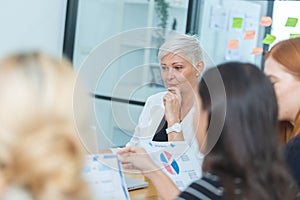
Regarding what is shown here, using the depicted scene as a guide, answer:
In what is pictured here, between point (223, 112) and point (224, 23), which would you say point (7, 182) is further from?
point (224, 23)

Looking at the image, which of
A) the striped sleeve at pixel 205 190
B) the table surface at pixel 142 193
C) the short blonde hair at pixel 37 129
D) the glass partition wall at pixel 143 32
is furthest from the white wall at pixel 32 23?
the short blonde hair at pixel 37 129

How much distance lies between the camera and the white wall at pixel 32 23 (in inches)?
115

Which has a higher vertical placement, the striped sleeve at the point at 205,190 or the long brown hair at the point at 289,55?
the long brown hair at the point at 289,55

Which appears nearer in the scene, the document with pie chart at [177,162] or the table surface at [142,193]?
the document with pie chart at [177,162]


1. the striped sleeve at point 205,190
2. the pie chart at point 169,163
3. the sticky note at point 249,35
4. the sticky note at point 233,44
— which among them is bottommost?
the pie chart at point 169,163

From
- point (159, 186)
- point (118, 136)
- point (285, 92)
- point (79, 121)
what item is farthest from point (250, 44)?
point (79, 121)

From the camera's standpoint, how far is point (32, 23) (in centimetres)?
305

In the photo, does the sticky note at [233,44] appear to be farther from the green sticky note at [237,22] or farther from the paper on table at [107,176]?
the paper on table at [107,176]

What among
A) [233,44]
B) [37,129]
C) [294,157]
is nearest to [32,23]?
[233,44]

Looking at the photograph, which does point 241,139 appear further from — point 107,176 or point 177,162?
point 177,162

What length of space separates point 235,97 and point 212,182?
0.66 ft

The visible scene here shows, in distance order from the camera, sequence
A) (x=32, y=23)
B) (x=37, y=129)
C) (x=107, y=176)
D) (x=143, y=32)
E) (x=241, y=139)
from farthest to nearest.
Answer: (x=143, y=32) → (x=32, y=23) → (x=107, y=176) → (x=241, y=139) → (x=37, y=129)

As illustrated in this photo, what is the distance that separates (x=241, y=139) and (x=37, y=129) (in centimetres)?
49

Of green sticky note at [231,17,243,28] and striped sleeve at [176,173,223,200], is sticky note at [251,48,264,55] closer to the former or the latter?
green sticky note at [231,17,243,28]
